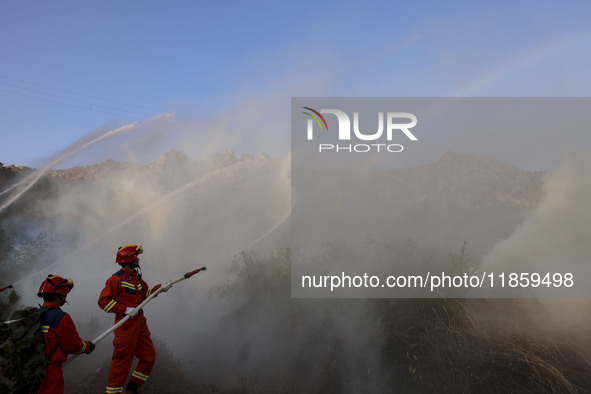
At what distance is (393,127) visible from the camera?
36.2ft

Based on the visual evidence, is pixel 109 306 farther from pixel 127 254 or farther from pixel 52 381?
pixel 52 381

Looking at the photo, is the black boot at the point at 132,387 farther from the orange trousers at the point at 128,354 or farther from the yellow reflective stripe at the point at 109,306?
the yellow reflective stripe at the point at 109,306

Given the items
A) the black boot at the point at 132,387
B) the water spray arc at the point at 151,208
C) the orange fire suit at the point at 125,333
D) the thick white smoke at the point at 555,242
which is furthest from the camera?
the water spray arc at the point at 151,208

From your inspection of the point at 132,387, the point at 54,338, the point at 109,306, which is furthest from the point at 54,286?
the point at 132,387

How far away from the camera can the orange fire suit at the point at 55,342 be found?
14.0 feet

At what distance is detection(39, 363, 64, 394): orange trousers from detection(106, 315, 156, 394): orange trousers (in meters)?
→ 0.98

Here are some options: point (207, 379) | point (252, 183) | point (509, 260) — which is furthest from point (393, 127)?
point (207, 379)

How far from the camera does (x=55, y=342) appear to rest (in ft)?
14.1

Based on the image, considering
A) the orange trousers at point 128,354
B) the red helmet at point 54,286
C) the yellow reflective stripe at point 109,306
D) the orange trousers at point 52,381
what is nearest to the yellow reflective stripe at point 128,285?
the yellow reflective stripe at point 109,306

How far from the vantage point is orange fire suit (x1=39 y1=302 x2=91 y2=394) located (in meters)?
4.27

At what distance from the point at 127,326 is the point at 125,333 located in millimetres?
103

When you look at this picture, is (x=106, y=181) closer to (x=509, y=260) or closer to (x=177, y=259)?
(x=177, y=259)

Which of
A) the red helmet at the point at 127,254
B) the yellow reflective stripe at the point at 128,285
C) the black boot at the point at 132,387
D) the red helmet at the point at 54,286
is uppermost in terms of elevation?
the red helmet at the point at 127,254

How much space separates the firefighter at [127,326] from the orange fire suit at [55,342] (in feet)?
2.94
